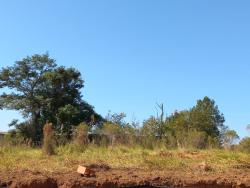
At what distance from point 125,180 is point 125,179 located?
0.03 metres

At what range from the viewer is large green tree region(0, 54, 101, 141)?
3412 centimetres

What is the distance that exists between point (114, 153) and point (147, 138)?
3376 mm

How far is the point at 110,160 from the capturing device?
31.1ft

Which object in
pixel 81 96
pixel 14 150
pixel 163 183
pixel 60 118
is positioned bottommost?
pixel 163 183

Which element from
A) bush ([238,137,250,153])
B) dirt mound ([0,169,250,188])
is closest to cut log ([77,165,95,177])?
dirt mound ([0,169,250,188])

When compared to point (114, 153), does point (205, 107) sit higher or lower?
higher

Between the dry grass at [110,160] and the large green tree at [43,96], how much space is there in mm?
21617

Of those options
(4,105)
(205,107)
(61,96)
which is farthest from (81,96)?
(205,107)

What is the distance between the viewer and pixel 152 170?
8031 mm

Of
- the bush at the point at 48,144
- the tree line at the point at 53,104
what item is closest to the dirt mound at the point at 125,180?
the bush at the point at 48,144

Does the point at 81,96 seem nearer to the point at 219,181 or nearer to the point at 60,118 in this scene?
the point at 60,118

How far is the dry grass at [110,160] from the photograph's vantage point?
8.16 meters

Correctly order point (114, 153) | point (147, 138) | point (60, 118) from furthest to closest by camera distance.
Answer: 1. point (60, 118)
2. point (147, 138)
3. point (114, 153)

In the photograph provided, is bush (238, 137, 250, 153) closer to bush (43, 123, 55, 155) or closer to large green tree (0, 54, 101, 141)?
bush (43, 123, 55, 155)
